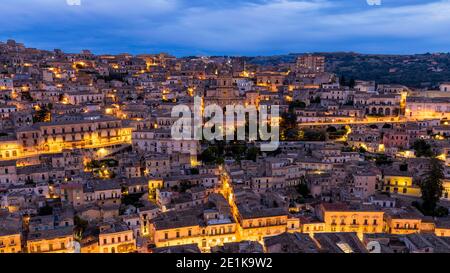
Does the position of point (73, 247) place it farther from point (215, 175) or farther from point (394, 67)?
point (394, 67)

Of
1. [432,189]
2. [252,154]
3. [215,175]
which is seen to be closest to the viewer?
[432,189]

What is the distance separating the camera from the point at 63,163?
1920cm

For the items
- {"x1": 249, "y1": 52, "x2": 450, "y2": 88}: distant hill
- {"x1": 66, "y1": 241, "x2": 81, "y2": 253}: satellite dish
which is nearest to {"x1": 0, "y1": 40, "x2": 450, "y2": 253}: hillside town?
{"x1": 66, "y1": 241, "x2": 81, "y2": 253}: satellite dish

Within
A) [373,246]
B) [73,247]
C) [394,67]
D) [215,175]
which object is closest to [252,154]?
[215,175]

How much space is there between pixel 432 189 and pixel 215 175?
908 centimetres

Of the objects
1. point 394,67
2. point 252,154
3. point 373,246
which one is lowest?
point 373,246

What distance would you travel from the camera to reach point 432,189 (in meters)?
16.6

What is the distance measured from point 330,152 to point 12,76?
951 inches

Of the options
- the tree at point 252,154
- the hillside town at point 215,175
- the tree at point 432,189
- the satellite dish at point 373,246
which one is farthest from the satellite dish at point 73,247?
the tree at point 432,189

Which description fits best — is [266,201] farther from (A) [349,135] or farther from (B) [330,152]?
(A) [349,135]

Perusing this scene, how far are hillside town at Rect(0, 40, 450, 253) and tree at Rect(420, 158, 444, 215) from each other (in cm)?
7

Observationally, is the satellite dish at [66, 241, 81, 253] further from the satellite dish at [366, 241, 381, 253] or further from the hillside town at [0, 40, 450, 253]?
the satellite dish at [366, 241, 381, 253]

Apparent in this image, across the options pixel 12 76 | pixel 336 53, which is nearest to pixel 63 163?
pixel 12 76

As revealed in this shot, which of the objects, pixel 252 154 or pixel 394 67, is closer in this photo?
pixel 252 154
